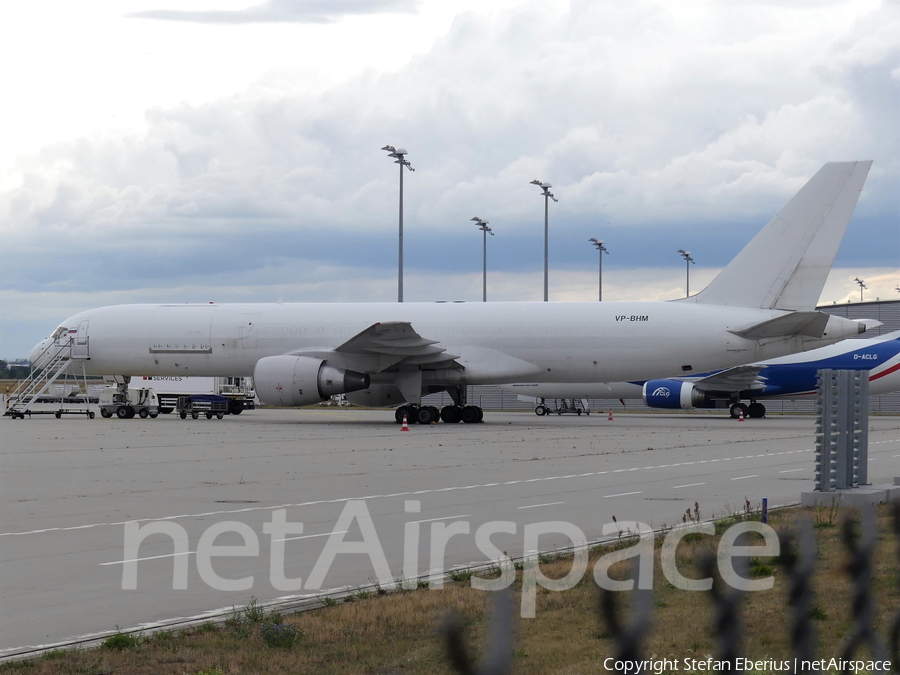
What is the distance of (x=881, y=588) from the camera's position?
8062 millimetres

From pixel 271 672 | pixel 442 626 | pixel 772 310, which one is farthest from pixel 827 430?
pixel 772 310

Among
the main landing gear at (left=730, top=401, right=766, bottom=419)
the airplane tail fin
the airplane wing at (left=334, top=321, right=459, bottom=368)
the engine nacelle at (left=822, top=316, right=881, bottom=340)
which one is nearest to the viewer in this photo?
the engine nacelle at (left=822, top=316, right=881, bottom=340)

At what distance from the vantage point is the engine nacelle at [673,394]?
52109 mm

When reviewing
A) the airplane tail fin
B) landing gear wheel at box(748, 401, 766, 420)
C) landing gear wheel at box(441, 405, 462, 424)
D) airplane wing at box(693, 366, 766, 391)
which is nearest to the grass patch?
the airplane tail fin

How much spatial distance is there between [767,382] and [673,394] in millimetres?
4696

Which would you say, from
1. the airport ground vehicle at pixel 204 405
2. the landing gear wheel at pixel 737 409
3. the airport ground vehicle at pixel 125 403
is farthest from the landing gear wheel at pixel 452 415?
the landing gear wheel at pixel 737 409

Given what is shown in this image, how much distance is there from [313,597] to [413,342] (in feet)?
89.0

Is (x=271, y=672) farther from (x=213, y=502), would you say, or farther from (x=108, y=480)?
(x=108, y=480)

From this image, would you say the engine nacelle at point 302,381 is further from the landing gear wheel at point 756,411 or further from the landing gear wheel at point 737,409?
the landing gear wheel at point 756,411

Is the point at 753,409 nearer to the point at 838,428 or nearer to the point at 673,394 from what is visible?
the point at 673,394

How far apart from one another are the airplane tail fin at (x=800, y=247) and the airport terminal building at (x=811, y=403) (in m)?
32.5

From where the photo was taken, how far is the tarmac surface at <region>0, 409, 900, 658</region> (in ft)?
27.6

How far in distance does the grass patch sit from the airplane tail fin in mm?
27433

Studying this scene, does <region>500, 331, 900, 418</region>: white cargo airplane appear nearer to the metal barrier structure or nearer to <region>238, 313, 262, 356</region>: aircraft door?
<region>238, 313, 262, 356</region>: aircraft door
